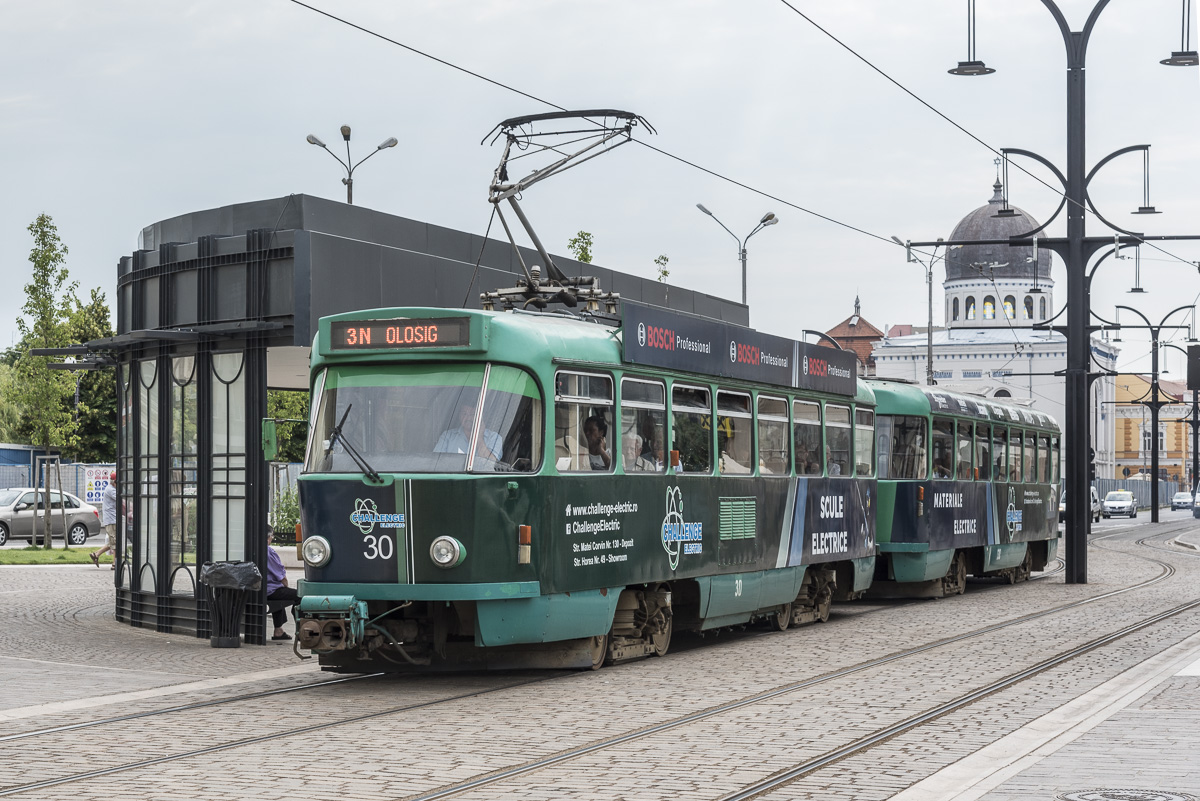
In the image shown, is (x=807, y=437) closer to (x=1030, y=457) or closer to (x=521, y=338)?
(x=521, y=338)

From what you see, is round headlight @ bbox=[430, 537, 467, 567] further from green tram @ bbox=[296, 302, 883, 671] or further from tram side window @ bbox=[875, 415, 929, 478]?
tram side window @ bbox=[875, 415, 929, 478]

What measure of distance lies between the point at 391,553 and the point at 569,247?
28.4 m

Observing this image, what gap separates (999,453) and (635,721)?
15.9 meters

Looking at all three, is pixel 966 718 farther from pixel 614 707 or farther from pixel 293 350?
pixel 293 350

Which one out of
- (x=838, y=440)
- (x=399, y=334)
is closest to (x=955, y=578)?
(x=838, y=440)

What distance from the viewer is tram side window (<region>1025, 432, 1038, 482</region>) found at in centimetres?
2688

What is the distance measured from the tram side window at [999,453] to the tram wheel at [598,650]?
1264 cm

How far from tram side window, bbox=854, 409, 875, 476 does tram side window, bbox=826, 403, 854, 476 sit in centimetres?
25

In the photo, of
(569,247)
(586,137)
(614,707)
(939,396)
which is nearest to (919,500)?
(939,396)

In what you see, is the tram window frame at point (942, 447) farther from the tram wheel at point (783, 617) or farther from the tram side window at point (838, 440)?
the tram wheel at point (783, 617)

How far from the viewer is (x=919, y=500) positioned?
21.5 metres

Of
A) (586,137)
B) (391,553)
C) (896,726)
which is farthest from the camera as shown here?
(586,137)

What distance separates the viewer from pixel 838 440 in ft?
61.4

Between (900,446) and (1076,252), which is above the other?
(1076,252)
